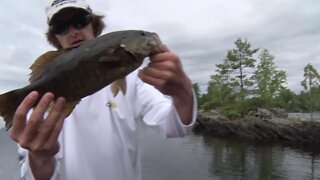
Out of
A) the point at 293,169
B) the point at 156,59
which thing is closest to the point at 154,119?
the point at 156,59

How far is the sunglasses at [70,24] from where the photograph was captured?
3062mm

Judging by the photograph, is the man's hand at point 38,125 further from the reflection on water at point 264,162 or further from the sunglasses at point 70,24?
the reflection on water at point 264,162

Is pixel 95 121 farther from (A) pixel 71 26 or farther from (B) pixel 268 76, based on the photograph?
(B) pixel 268 76

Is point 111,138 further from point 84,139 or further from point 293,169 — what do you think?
point 293,169

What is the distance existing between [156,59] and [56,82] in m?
0.69

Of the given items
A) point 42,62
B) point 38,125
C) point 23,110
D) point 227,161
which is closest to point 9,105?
point 23,110

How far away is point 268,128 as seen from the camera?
57125 millimetres

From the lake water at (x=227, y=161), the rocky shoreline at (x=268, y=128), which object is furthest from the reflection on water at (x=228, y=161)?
the rocky shoreline at (x=268, y=128)

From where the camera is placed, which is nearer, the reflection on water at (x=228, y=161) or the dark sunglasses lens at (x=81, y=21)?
the dark sunglasses lens at (x=81, y=21)

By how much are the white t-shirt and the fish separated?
0.45m

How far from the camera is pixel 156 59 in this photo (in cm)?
222

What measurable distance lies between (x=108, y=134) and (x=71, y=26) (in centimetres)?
95

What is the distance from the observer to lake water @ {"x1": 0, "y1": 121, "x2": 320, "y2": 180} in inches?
1166

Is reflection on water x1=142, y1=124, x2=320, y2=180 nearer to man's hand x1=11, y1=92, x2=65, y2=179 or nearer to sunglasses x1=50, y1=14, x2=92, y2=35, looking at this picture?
sunglasses x1=50, y1=14, x2=92, y2=35
